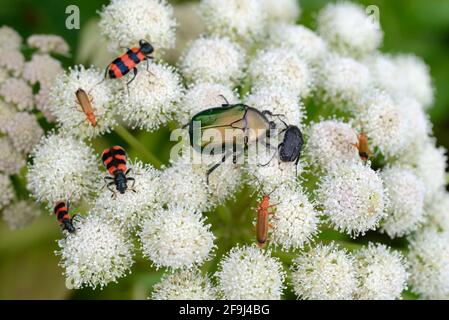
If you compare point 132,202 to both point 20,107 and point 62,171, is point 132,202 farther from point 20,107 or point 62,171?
point 20,107

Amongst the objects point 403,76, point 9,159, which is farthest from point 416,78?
point 9,159

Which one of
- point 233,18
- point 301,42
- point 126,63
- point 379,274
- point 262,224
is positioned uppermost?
point 233,18

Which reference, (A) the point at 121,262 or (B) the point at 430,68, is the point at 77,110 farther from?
(B) the point at 430,68

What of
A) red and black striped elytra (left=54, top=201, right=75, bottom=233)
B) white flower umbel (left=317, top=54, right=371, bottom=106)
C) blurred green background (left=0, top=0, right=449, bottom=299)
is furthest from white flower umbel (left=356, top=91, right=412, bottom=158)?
red and black striped elytra (left=54, top=201, right=75, bottom=233)

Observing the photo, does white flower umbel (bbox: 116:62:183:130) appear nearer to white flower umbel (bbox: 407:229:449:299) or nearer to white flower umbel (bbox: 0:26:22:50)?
white flower umbel (bbox: 0:26:22:50)

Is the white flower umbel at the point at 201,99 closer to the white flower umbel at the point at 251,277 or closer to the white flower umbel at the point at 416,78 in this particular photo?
the white flower umbel at the point at 251,277

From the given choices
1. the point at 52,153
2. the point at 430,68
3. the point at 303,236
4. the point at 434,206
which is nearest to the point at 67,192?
the point at 52,153
